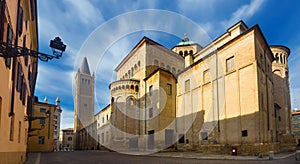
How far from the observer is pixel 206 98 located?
90.1ft

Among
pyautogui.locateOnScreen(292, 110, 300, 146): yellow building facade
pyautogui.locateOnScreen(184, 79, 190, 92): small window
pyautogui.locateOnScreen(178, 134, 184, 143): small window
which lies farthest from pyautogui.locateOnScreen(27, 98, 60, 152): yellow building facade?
pyautogui.locateOnScreen(292, 110, 300, 146): yellow building facade

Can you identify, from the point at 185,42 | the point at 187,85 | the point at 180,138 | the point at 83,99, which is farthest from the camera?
the point at 83,99

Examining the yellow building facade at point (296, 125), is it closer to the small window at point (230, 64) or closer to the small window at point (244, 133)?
the small window at point (230, 64)

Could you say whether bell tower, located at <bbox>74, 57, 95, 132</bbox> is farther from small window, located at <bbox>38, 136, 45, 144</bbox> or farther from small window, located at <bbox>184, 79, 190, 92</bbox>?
small window, located at <bbox>184, 79, 190, 92</bbox>

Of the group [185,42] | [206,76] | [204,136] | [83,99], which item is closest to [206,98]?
[206,76]

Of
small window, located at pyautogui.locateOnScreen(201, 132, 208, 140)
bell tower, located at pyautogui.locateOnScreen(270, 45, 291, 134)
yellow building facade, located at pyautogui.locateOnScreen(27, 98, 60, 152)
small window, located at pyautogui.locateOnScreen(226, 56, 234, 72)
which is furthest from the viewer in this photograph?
yellow building facade, located at pyautogui.locateOnScreen(27, 98, 60, 152)

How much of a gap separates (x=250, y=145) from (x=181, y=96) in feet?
44.4

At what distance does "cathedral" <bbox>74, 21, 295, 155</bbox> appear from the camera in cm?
2222

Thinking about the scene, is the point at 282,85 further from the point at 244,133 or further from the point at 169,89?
the point at 244,133

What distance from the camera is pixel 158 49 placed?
38812 mm

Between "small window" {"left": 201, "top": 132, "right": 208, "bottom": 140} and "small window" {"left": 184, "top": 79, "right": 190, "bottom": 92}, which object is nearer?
"small window" {"left": 201, "top": 132, "right": 208, "bottom": 140}

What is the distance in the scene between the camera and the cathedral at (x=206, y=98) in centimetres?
2222

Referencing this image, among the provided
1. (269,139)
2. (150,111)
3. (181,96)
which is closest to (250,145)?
(269,139)

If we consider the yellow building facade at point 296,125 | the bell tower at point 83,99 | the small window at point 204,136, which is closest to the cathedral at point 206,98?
the small window at point 204,136
